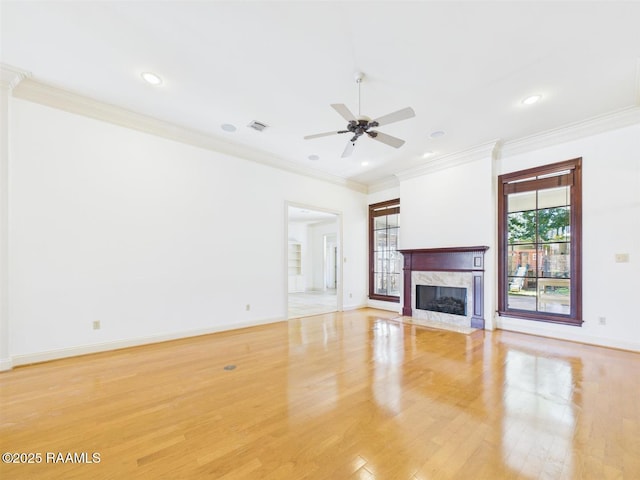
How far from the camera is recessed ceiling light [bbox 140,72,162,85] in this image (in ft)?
10.2

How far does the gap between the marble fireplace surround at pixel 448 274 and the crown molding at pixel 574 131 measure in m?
1.81

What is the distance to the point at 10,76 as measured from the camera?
3.02 metres

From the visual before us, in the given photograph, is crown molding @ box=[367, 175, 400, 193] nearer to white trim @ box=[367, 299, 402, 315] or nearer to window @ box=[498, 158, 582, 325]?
window @ box=[498, 158, 582, 325]

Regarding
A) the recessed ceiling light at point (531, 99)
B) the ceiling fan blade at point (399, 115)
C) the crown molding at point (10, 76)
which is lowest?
the ceiling fan blade at point (399, 115)

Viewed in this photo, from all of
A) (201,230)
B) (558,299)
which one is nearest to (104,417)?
(201,230)

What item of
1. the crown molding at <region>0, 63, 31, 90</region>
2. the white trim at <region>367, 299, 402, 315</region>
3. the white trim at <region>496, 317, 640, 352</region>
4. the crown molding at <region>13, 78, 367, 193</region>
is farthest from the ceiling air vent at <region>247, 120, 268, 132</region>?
the white trim at <region>496, 317, 640, 352</region>

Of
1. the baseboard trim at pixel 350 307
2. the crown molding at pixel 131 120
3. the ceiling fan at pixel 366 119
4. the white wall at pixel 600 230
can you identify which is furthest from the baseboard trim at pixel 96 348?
the white wall at pixel 600 230

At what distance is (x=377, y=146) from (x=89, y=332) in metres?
5.08

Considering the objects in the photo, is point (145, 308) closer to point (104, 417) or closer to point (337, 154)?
point (104, 417)

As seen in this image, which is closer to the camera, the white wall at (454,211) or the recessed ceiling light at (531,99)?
the recessed ceiling light at (531,99)

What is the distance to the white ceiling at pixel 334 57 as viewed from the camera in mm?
2305

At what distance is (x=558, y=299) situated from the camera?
14.3 feet

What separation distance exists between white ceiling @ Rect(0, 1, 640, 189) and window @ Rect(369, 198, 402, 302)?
2940 mm

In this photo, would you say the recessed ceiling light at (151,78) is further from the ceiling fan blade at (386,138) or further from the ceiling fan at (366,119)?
the ceiling fan blade at (386,138)
